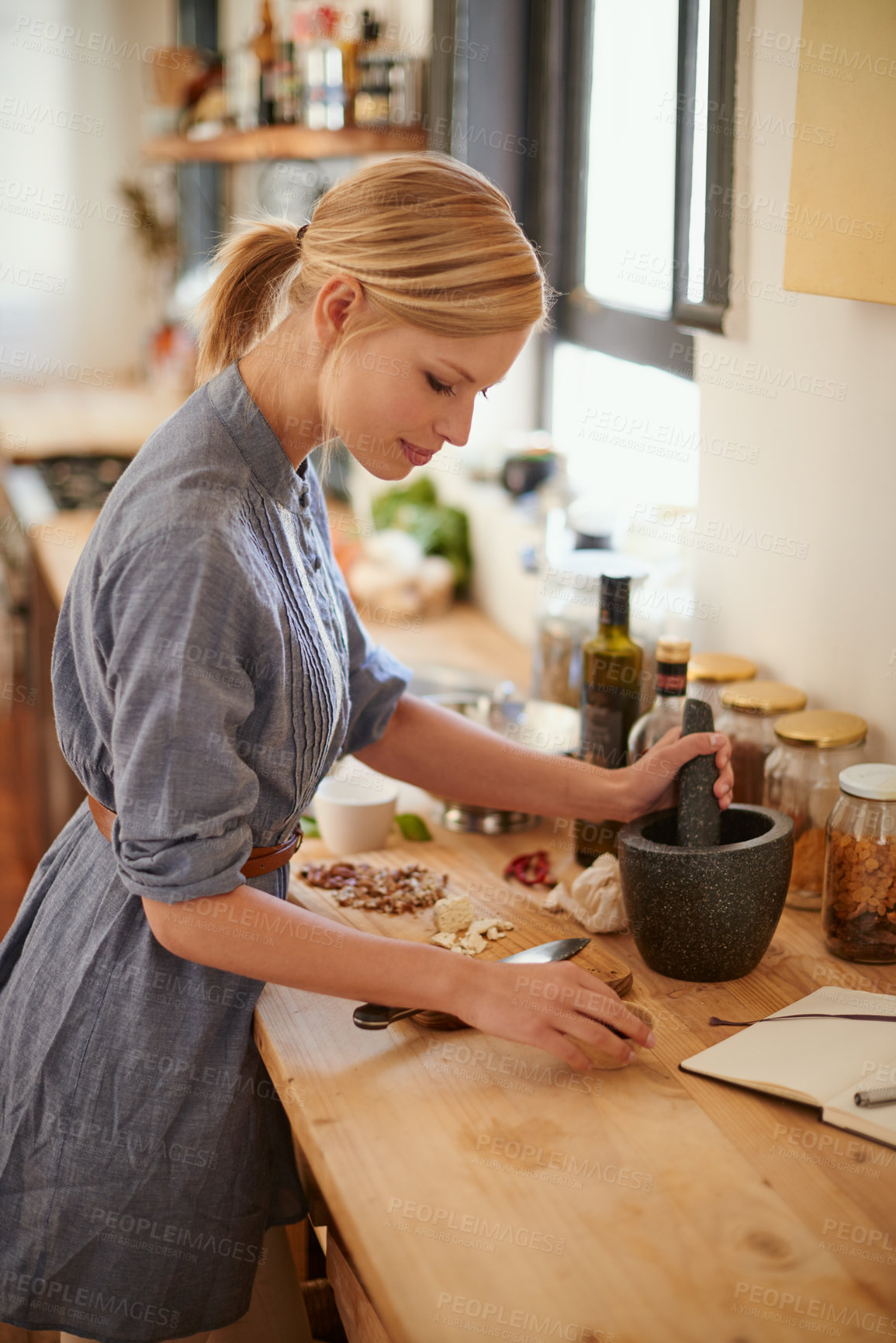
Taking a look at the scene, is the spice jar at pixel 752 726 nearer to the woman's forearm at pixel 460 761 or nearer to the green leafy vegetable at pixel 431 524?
the woman's forearm at pixel 460 761

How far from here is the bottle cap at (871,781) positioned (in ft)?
3.45

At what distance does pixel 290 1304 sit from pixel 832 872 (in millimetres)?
685

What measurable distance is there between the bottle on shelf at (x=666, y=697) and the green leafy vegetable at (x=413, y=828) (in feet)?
0.87

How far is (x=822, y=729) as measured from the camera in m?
1.19

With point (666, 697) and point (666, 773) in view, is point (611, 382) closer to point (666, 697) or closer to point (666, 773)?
point (666, 697)

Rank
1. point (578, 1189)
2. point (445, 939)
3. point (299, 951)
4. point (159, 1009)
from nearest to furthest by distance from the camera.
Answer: point (578, 1189)
point (299, 951)
point (159, 1009)
point (445, 939)

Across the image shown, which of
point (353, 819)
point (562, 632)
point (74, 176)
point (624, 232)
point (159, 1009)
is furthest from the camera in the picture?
point (74, 176)

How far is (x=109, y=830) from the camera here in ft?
3.40

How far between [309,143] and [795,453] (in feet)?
5.38

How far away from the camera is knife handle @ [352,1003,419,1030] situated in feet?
3.16

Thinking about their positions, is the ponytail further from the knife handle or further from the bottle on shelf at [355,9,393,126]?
the bottle on shelf at [355,9,393,126]

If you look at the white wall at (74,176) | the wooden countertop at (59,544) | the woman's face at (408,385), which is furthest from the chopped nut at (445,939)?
the white wall at (74,176)

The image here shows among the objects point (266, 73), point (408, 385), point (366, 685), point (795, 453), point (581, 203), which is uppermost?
point (266, 73)

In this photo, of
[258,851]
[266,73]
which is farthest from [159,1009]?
[266,73]
